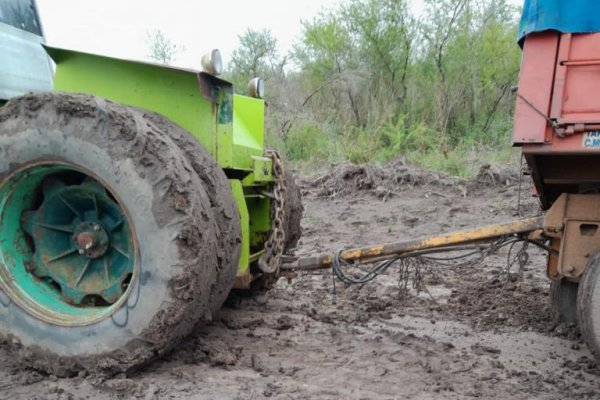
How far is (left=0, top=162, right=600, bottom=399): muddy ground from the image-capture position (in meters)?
2.57

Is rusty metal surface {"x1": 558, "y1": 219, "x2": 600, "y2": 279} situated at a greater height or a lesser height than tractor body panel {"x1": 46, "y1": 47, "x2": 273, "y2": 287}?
lesser

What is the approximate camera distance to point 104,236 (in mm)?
2881

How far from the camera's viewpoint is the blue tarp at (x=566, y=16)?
2.61m

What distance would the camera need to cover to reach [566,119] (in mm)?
2627

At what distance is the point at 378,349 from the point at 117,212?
5.16ft

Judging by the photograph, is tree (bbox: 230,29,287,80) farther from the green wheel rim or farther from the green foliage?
the green wheel rim

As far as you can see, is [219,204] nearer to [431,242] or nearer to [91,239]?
[91,239]

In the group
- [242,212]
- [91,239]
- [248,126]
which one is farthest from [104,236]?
[248,126]

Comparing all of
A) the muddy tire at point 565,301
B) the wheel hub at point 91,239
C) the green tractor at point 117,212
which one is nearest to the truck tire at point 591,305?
the muddy tire at point 565,301

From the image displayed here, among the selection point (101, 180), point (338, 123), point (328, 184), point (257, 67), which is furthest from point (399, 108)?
point (101, 180)

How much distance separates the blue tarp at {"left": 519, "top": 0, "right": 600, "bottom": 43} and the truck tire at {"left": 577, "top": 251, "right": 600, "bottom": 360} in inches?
41.7

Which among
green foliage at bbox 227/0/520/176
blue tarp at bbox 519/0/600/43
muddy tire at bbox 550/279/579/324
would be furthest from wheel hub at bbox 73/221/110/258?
green foliage at bbox 227/0/520/176

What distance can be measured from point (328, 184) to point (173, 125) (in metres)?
6.31

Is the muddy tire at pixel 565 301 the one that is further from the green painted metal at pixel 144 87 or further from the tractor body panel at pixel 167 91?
the green painted metal at pixel 144 87
